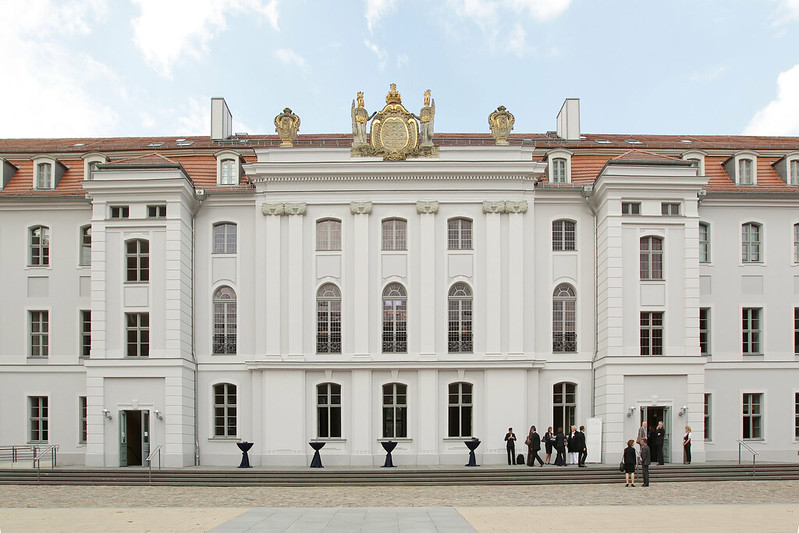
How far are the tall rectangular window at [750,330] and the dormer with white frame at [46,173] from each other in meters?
29.2

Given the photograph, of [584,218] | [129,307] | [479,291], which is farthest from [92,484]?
[584,218]

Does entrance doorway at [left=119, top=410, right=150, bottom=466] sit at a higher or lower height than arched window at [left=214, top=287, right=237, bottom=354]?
lower

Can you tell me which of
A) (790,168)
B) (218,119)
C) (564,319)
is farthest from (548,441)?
(218,119)

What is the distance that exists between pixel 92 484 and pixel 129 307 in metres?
7.50

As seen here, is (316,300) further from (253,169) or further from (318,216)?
(253,169)

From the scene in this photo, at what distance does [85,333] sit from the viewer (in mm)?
38312

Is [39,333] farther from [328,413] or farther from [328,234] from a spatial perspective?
[328,234]

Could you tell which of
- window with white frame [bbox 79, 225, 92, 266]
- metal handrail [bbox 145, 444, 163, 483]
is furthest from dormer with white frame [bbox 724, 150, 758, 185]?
window with white frame [bbox 79, 225, 92, 266]

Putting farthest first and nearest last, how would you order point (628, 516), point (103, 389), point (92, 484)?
point (103, 389), point (92, 484), point (628, 516)

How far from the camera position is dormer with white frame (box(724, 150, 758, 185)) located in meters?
39.2

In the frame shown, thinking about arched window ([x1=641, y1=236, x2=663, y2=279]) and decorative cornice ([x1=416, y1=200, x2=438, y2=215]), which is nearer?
arched window ([x1=641, y1=236, x2=663, y2=279])

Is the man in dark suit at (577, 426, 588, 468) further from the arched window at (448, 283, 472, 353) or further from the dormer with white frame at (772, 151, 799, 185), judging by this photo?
the dormer with white frame at (772, 151, 799, 185)

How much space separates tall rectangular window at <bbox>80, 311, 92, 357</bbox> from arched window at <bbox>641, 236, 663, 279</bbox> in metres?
22.4

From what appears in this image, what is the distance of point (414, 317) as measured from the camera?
121ft
